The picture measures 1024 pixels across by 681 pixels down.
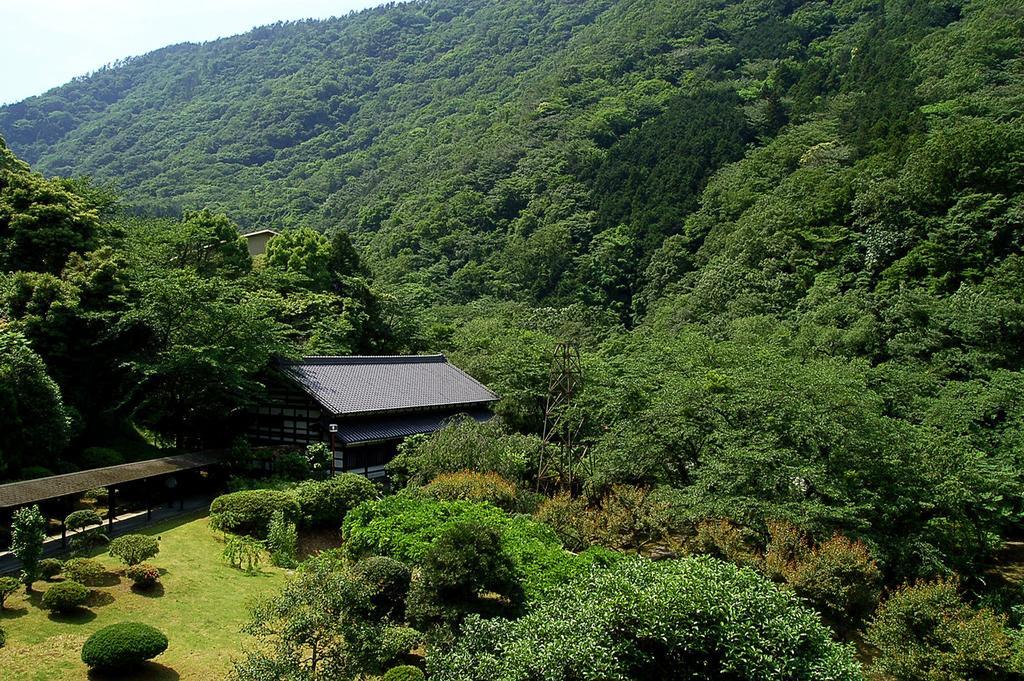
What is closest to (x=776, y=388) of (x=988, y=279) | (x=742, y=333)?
(x=742, y=333)

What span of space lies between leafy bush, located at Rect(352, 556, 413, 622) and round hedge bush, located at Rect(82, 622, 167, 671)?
3170 mm

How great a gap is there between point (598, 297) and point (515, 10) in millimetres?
89926

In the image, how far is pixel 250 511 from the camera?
15844 millimetres

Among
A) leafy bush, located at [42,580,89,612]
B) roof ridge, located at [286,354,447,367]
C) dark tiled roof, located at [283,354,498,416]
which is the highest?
roof ridge, located at [286,354,447,367]

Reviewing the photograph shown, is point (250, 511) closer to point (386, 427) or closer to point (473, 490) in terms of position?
point (473, 490)

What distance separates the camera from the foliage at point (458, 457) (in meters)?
18.2

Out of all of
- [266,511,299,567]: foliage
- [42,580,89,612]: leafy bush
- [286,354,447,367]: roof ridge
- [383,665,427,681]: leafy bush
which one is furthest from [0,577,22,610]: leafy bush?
[286,354,447,367]: roof ridge

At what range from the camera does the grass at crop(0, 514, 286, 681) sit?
31.8ft

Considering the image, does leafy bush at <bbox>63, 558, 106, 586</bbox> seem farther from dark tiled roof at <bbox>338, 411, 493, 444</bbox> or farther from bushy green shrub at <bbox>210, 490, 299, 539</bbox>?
dark tiled roof at <bbox>338, 411, 493, 444</bbox>

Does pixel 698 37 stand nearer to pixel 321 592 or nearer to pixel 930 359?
pixel 930 359

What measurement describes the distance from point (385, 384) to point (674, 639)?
18283mm

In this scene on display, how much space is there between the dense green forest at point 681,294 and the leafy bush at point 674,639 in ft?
0.46

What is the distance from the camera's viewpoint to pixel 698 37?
259 feet

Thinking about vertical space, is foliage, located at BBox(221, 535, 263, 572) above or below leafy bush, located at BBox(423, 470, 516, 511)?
below
